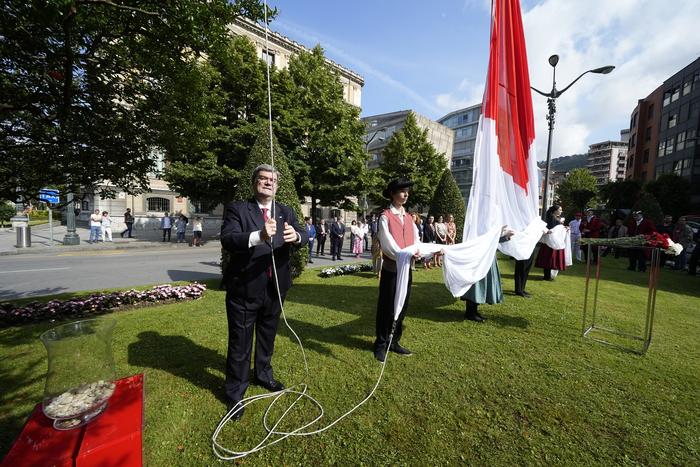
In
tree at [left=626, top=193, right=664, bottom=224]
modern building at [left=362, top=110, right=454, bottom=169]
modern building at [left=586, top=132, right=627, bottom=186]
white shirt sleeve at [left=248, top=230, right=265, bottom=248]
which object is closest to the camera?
white shirt sleeve at [left=248, top=230, right=265, bottom=248]

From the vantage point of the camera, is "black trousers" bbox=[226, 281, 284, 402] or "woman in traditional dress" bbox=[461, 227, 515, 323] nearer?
"black trousers" bbox=[226, 281, 284, 402]

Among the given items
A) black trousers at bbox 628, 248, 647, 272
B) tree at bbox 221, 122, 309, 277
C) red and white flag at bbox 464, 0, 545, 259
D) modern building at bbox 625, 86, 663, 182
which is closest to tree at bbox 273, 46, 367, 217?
tree at bbox 221, 122, 309, 277

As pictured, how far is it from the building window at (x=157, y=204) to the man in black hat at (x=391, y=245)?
1417 inches

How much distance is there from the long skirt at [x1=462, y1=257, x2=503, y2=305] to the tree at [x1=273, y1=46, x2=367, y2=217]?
16145 millimetres

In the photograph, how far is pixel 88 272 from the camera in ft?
35.1

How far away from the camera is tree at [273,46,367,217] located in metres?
20.4

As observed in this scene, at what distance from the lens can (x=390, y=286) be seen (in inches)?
166

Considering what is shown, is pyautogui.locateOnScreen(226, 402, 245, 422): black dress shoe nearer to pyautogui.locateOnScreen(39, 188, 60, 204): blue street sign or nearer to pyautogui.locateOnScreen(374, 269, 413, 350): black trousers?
pyautogui.locateOnScreen(374, 269, 413, 350): black trousers

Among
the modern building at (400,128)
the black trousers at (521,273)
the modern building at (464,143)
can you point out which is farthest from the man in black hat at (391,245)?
the modern building at (464,143)

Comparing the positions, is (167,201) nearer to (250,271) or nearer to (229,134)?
(229,134)

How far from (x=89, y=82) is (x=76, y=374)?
10.1 feet

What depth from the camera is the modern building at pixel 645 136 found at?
151ft

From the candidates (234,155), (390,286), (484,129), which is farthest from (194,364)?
(234,155)

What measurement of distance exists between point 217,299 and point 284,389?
418cm
